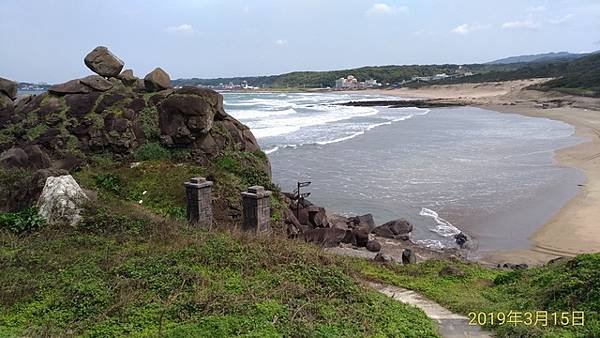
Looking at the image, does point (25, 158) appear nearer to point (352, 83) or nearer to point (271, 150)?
point (271, 150)

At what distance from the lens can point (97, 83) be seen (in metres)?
17.0

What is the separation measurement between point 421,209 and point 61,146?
12678 mm

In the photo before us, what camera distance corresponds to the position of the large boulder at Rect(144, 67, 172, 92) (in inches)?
683

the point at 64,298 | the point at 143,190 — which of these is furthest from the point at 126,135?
the point at 64,298

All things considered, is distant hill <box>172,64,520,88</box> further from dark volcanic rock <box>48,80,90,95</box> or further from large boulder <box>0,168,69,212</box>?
large boulder <box>0,168,69,212</box>

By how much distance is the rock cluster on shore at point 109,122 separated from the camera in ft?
50.6

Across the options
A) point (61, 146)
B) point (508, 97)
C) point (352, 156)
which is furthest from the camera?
point (508, 97)

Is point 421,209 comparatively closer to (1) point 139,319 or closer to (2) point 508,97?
(1) point 139,319

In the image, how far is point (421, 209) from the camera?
65.1ft

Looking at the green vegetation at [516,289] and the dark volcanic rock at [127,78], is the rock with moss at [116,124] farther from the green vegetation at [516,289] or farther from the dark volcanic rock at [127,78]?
the green vegetation at [516,289]

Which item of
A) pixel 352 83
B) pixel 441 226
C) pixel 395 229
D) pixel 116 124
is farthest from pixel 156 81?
pixel 352 83

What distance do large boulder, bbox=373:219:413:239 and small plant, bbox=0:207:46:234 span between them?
34.8 ft

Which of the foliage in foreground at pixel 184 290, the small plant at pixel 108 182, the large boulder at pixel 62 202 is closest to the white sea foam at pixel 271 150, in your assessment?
the small plant at pixel 108 182

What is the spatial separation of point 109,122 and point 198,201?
634 centimetres
